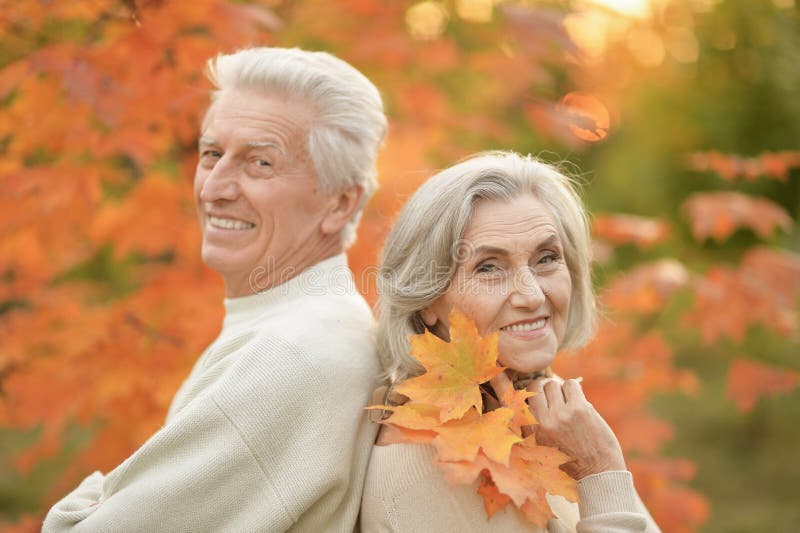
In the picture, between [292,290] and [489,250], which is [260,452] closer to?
[292,290]

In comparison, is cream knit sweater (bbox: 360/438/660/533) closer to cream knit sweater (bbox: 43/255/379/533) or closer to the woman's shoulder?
the woman's shoulder

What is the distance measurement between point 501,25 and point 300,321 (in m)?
2.91

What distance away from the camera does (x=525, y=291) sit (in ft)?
7.05

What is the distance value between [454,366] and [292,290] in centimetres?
74

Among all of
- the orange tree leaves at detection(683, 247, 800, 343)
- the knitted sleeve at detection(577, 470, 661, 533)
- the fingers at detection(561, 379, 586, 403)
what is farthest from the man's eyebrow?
the orange tree leaves at detection(683, 247, 800, 343)

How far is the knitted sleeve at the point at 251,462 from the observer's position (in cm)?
211

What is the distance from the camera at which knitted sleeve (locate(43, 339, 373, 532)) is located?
211 cm

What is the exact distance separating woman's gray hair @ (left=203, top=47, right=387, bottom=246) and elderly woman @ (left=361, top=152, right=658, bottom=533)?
1.38 ft

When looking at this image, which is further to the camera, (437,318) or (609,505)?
(437,318)

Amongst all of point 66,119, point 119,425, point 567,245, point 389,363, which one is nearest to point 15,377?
point 119,425

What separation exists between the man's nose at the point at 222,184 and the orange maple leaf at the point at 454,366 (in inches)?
35.6

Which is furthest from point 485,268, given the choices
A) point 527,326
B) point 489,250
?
point 527,326

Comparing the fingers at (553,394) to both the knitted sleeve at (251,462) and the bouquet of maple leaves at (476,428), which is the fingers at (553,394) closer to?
the bouquet of maple leaves at (476,428)

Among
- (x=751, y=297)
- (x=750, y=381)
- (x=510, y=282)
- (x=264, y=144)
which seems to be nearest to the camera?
(x=510, y=282)
